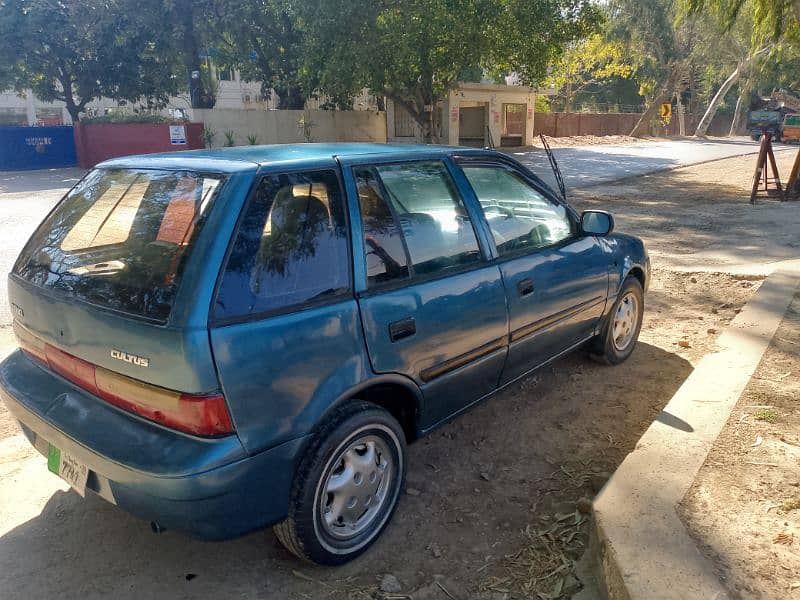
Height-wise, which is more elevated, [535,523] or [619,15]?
[619,15]

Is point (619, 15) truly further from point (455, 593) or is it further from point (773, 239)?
point (455, 593)

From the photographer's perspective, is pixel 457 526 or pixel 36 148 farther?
pixel 36 148

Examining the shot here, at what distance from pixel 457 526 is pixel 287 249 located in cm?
155

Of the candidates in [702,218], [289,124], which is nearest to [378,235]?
[702,218]

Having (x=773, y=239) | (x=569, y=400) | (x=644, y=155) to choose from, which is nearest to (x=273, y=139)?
(x=644, y=155)

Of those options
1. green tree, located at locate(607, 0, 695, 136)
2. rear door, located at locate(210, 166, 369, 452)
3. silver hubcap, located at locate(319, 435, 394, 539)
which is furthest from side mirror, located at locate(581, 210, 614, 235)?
green tree, located at locate(607, 0, 695, 136)

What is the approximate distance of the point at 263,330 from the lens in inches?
93.7

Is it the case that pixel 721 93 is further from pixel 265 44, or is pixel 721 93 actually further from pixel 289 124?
pixel 265 44

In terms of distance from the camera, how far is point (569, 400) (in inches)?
172

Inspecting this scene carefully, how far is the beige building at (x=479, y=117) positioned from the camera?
29.5 meters

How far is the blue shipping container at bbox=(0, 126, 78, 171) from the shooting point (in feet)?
79.0

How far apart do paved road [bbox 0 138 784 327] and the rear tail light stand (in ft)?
13.5

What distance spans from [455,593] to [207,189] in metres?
1.89

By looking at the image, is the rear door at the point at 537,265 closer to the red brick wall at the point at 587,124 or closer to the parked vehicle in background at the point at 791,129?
the red brick wall at the point at 587,124
